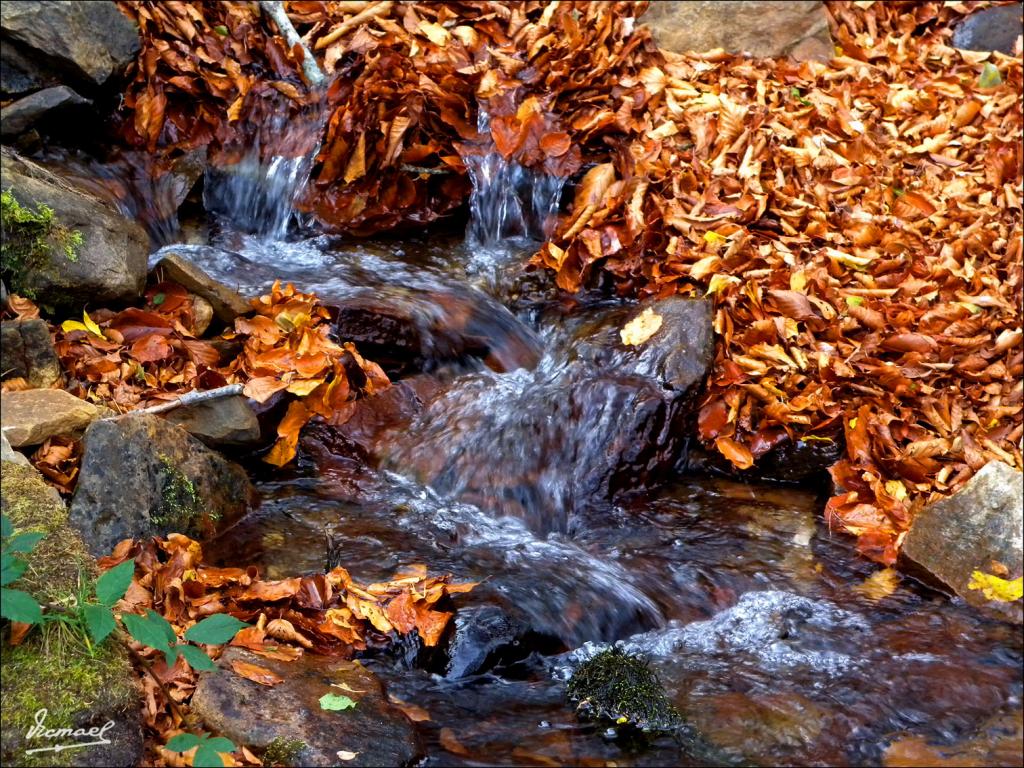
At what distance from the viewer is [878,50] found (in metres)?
6.99

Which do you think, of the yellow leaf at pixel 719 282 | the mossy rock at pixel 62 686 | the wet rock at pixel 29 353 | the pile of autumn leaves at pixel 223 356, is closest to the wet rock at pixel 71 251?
the pile of autumn leaves at pixel 223 356

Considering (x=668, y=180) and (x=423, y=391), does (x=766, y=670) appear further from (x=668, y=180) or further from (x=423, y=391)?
(x=668, y=180)

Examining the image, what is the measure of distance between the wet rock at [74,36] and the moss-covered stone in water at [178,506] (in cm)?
274

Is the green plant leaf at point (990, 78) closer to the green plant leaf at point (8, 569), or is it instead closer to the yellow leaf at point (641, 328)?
the yellow leaf at point (641, 328)

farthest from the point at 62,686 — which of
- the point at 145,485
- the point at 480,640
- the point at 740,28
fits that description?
the point at 740,28

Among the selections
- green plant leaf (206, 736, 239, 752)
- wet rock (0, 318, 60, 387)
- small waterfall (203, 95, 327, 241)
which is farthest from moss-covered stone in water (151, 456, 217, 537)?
small waterfall (203, 95, 327, 241)

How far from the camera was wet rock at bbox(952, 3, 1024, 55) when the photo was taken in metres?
7.14

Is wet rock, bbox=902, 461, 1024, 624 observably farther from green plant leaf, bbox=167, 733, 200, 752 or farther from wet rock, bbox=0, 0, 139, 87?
wet rock, bbox=0, 0, 139, 87

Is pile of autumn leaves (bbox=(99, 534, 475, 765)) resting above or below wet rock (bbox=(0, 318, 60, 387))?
below

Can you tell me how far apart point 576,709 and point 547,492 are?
5.03 ft

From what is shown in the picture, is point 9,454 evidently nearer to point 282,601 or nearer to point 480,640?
point 282,601

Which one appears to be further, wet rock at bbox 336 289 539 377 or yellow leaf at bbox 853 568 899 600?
wet rock at bbox 336 289 539 377

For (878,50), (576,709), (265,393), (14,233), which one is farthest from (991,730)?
(878,50)

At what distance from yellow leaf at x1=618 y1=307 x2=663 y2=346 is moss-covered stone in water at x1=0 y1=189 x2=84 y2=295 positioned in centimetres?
265
